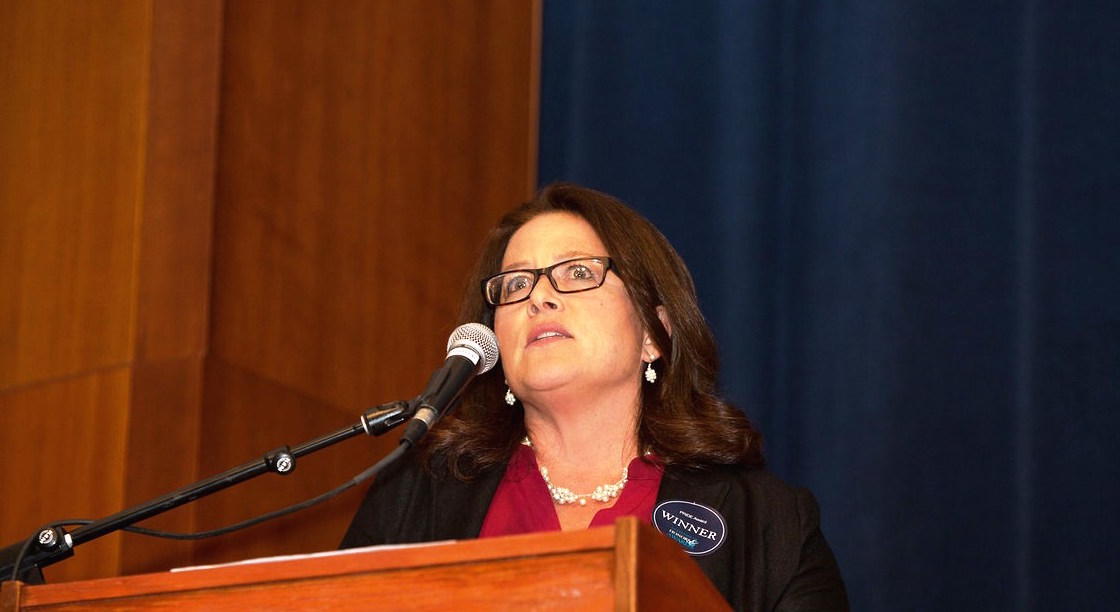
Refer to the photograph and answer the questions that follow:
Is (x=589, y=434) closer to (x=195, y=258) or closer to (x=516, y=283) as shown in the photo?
(x=516, y=283)

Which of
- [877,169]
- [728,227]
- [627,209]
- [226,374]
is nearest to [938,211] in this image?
[877,169]

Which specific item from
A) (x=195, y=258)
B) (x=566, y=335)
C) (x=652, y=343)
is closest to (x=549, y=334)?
(x=566, y=335)

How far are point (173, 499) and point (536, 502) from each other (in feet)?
2.80

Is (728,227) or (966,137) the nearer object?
(966,137)

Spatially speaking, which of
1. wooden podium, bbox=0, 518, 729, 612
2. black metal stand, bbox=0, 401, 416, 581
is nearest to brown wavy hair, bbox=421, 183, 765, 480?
black metal stand, bbox=0, 401, 416, 581

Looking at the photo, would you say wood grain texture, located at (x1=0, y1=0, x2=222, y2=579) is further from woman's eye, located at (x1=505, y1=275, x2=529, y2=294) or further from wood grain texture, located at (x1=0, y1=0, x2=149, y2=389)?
woman's eye, located at (x1=505, y1=275, x2=529, y2=294)

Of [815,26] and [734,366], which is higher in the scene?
[815,26]

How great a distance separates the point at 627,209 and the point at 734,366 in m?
0.61

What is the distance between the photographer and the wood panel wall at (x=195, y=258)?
7.54 feet

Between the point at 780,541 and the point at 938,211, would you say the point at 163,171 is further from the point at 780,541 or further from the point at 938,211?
the point at 938,211

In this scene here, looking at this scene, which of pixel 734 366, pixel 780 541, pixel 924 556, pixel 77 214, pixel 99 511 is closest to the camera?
pixel 780 541

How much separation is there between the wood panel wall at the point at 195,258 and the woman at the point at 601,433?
0.33m

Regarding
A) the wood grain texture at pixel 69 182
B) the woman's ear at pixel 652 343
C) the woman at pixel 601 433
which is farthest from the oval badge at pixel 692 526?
the wood grain texture at pixel 69 182

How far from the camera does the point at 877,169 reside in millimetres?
2777
